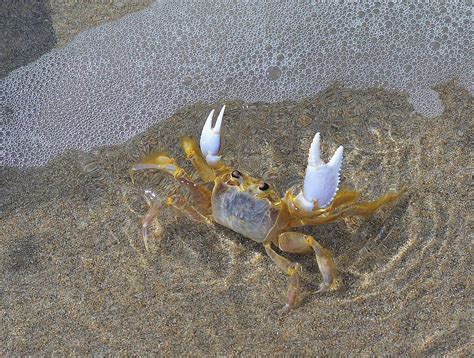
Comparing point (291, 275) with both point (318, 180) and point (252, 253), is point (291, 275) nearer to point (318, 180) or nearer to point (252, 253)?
point (252, 253)

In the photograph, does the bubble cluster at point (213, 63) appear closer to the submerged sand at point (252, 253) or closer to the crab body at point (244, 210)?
the submerged sand at point (252, 253)

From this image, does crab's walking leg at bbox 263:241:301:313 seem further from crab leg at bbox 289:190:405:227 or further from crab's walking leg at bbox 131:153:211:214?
crab's walking leg at bbox 131:153:211:214

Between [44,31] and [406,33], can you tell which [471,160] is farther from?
[44,31]

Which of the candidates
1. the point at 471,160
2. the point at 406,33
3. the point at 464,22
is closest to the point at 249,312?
the point at 471,160

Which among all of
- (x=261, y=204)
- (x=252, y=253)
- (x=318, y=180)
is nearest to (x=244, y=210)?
(x=261, y=204)

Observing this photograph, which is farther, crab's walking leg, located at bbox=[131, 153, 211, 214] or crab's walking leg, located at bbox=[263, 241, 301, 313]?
crab's walking leg, located at bbox=[131, 153, 211, 214]

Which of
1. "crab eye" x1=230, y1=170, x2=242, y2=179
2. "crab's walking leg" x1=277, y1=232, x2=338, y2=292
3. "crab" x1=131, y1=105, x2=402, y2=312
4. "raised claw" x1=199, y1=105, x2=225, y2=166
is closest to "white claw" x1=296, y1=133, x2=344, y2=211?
"crab" x1=131, y1=105, x2=402, y2=312

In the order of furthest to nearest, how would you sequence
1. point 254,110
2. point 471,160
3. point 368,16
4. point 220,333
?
point 368,16
point 254,110
point 471,160
point 220,333
